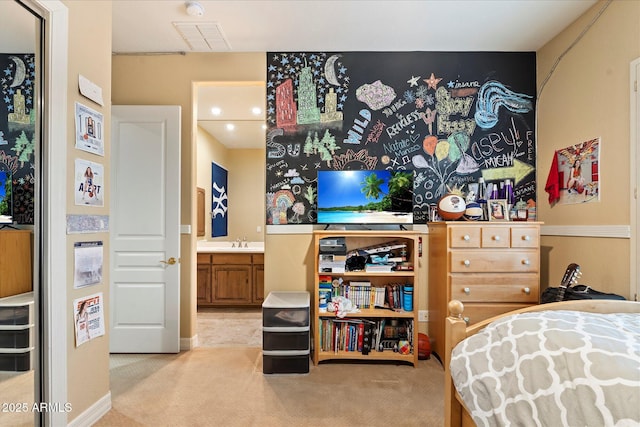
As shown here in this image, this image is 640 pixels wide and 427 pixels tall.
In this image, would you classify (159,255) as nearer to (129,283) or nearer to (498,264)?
(129,283)

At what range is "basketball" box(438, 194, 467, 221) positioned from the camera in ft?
9.49

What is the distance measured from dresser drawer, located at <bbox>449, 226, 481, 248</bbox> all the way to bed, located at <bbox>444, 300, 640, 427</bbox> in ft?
4.28

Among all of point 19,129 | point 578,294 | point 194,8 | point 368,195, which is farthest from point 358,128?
point 19,129

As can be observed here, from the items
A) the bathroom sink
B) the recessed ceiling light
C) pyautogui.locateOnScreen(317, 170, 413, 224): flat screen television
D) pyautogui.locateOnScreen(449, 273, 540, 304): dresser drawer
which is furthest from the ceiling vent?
pyautogui.locateOnScreen(449, 273, 540, 304): dresser drawer

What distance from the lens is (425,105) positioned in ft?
10.8

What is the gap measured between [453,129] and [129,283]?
327cm

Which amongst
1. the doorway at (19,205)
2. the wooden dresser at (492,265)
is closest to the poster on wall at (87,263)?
the doorway at (19,205)

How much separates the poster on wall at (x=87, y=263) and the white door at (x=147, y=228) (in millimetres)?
1060

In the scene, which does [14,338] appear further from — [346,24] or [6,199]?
[346,24]

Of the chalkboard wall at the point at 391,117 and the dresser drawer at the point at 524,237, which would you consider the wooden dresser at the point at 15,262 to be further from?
the dresser drawer at the point at 524,237

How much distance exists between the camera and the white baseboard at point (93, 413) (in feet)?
6.44

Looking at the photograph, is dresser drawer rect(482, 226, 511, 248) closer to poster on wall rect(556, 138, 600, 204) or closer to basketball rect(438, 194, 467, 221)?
basketball rect(438, 194, 467, 221)

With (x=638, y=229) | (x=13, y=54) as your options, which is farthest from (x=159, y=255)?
(x=638, y=229)

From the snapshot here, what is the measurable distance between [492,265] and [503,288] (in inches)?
7.8
